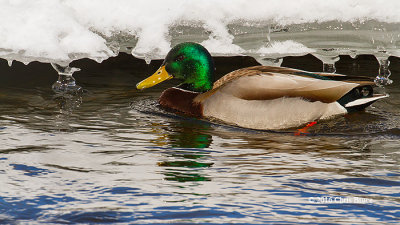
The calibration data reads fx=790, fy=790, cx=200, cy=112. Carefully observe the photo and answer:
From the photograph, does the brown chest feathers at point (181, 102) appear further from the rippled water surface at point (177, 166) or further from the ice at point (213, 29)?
the ice at point (213, 29)

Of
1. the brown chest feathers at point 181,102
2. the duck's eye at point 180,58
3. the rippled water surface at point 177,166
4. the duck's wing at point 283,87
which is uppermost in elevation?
the duck's eye at point 180,58

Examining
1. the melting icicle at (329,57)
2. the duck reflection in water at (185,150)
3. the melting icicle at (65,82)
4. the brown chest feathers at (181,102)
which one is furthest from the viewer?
the melting icicle at (65,82)

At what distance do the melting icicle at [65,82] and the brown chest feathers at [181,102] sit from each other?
1.12 meters

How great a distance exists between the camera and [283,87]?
695 centimetres

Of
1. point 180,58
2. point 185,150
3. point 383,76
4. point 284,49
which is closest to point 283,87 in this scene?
point 284,49

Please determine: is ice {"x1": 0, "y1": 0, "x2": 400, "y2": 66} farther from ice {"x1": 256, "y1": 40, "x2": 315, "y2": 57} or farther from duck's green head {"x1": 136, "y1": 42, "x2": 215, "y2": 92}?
duck's green head {"x1": 136, "y1": 42, "x2": 215, "y2": 92}

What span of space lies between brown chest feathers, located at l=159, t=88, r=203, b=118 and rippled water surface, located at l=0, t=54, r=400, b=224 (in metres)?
0.12

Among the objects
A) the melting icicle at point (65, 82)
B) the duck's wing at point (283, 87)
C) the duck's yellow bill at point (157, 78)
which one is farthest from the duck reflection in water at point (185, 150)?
the melting icicle at point (65, 82)

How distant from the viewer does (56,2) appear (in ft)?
27.0

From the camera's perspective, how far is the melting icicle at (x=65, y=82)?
26.9 ft

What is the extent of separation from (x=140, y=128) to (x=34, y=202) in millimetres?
2321

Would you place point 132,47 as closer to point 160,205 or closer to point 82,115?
point 82,115

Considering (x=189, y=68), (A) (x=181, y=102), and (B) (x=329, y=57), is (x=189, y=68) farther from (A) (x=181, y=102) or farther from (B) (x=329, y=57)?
(B) (x=329, y=57)

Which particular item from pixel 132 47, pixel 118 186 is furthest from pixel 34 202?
pixel 132 47
